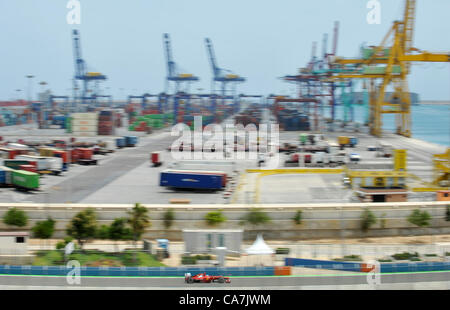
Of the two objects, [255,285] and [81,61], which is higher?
[81,61]

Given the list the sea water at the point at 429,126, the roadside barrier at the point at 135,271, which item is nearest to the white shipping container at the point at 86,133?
the sea water at the point at 429,126

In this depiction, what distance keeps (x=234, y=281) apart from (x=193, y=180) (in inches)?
273

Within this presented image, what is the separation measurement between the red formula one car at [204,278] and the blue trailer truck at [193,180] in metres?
6.71

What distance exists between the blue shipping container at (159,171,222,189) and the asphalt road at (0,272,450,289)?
21.7ft

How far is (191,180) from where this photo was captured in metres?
13.7

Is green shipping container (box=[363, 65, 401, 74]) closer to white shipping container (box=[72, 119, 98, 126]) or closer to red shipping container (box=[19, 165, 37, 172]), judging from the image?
white shipping container (box=[72, 119, 98, 126])

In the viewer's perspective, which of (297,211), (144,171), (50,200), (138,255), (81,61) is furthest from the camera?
(81,61)

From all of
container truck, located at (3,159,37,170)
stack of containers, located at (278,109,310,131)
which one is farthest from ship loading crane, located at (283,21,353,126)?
container truck, located at (3,159,37,170)

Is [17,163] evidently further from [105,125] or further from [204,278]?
[105,125]

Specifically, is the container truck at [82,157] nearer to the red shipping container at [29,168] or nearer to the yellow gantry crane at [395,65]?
the red shipping container at [29,168]

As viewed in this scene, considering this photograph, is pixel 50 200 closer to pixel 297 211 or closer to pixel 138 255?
pixel 138 255

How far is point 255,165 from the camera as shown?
18.2 metres

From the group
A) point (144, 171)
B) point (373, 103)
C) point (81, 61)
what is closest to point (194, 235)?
point (144, 171)

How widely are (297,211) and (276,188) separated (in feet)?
12.0
